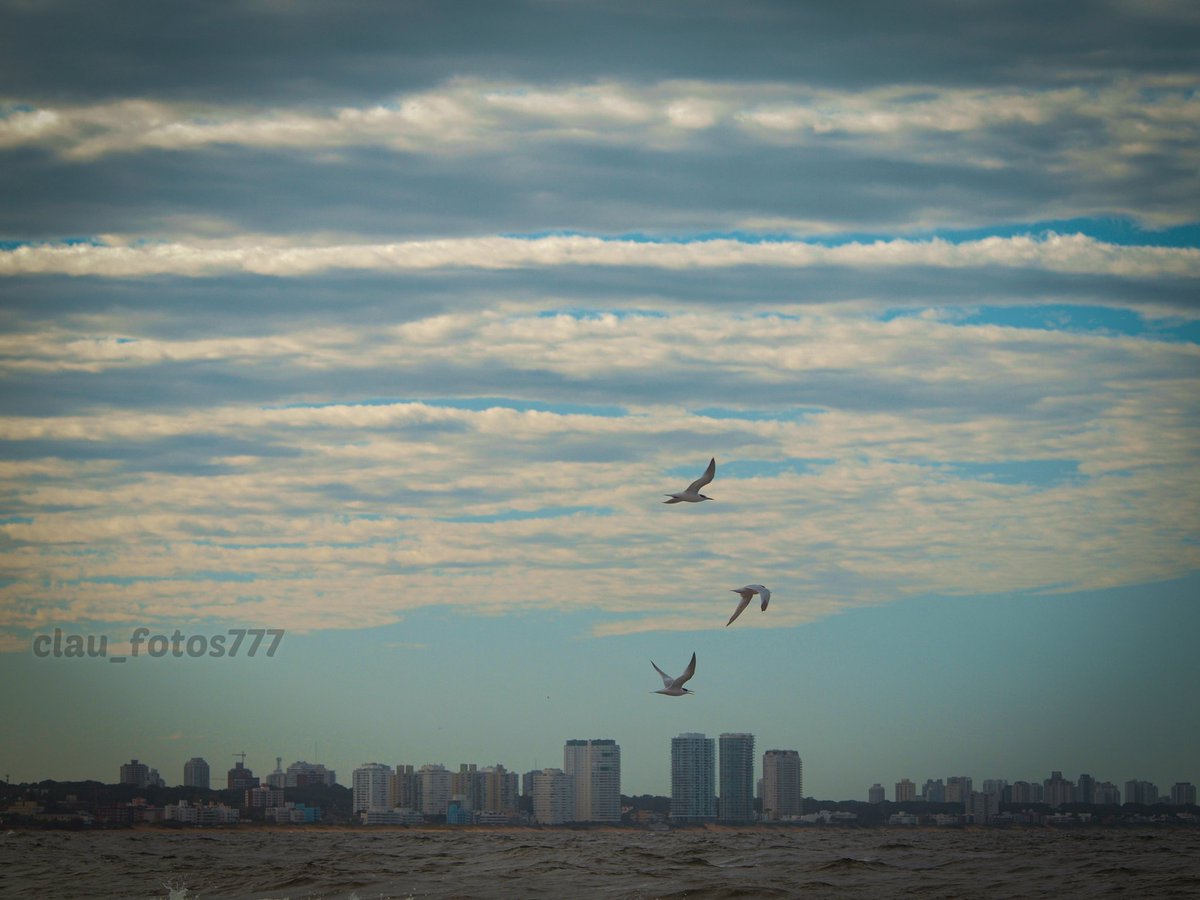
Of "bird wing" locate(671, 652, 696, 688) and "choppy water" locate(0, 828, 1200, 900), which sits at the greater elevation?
"bird wing" locate(671, 652, 696, 688)

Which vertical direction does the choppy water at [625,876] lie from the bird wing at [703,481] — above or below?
below

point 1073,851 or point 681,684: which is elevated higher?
point 681,684

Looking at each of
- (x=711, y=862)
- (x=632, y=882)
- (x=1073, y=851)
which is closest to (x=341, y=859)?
(x=711, y=862)

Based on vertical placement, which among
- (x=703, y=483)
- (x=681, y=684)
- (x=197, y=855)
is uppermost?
(x=703, y=483)

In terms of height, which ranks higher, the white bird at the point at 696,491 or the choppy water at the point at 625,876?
the white bird at the point at 696,491

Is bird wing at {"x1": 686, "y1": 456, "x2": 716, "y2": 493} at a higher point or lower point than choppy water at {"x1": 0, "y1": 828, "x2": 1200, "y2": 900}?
higher

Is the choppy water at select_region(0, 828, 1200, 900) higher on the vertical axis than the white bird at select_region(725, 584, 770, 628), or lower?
lower

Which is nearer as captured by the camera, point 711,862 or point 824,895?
point 824,895

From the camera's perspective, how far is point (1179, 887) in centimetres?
5409

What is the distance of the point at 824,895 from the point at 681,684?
10821 millimetres

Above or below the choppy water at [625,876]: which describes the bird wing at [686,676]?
above

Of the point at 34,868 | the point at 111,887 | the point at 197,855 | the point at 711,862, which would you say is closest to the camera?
the point at 111,887

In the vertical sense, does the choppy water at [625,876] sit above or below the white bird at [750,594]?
below

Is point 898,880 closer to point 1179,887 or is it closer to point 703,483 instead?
point 1179,887
